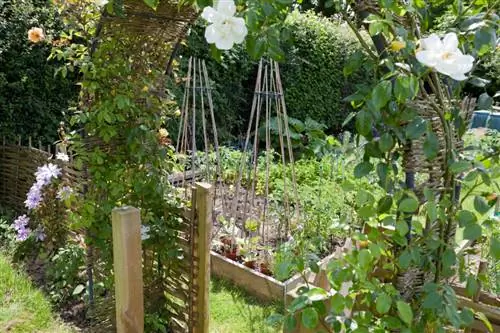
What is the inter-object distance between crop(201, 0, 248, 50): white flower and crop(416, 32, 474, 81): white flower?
1.21ft

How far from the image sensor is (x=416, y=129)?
3.51ft

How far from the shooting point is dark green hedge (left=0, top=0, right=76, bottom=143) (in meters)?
4.25

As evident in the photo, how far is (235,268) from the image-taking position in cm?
345

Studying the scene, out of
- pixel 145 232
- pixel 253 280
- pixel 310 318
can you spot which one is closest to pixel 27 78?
pixel 145 232

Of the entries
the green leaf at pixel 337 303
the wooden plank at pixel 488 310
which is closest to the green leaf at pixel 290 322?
the green leaf at pixel 337 303

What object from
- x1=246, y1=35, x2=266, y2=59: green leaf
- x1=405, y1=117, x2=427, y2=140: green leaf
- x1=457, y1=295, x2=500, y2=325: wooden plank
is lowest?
x1=457, y1=295, x2=500, y2=325: wooden plank

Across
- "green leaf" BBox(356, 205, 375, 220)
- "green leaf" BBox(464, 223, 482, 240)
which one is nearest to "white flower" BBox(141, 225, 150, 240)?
"green leaf" BBox(356, 205, 375, 220)

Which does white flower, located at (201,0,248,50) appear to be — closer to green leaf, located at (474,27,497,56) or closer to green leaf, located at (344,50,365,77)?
green leaf, located at (344,50,365,77)

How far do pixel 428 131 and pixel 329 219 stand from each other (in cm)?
270

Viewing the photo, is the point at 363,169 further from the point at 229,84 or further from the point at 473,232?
the point at 229,84

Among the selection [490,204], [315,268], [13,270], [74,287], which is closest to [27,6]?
[13,270]

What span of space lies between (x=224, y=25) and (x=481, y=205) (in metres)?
0.71

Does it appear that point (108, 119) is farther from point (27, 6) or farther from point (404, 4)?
point (27, 6)

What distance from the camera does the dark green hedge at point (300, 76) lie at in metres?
6.31
